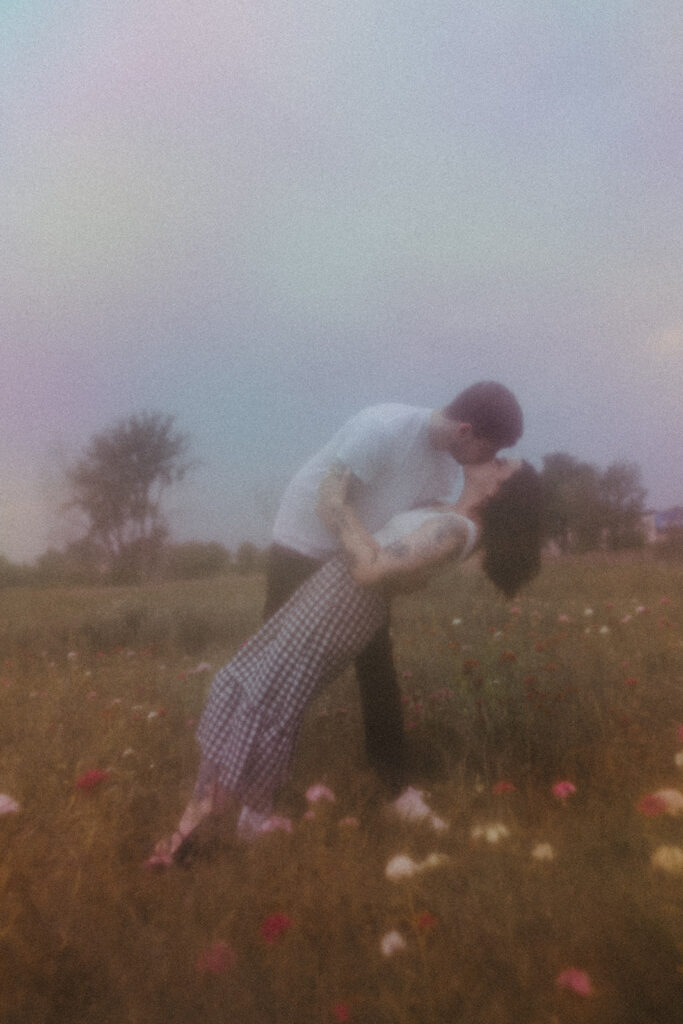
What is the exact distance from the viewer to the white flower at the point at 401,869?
204cm

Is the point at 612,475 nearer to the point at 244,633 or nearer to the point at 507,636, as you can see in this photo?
the point at 507,636

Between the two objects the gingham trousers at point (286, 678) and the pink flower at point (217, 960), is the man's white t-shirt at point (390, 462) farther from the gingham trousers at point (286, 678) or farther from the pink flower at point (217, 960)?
Answer: the pink flower at point (217, 960)

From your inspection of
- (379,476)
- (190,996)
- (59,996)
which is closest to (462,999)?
(190,996)

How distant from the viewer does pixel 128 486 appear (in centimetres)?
472

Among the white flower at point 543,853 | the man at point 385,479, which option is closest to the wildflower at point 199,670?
the man at point 385,479

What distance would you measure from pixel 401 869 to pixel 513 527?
44.9 inches

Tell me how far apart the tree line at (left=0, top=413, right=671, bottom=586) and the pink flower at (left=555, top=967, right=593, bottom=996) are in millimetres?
1704

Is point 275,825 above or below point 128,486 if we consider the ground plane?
below

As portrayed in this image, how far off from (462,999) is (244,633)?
169 inches

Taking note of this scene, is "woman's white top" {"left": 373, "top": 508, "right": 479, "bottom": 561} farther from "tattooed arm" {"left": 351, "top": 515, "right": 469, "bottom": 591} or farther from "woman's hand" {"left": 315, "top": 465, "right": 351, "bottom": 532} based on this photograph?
"woman's hand" {"left": 315, "top": 465, "right": 351, "bottom": 532}

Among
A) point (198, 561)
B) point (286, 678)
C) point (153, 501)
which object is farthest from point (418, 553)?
point (198, 561)

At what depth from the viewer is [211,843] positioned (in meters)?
2.56

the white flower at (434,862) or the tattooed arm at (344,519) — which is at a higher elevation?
the tattooed arm at (344,519)

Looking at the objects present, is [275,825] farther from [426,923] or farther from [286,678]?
[426,923]
